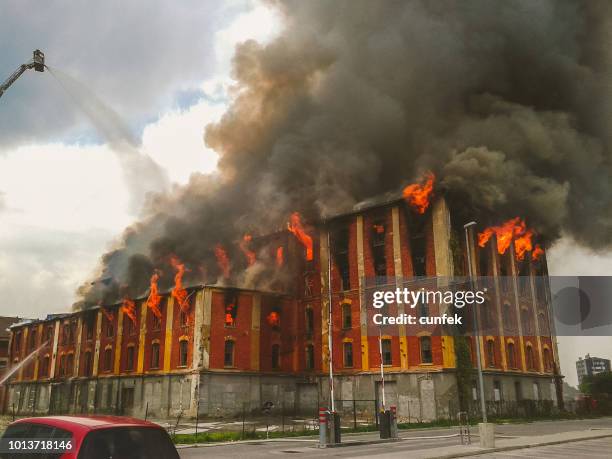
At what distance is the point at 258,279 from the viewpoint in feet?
146

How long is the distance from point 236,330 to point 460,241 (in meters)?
18.2

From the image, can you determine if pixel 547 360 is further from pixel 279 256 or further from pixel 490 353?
pixel 279 256

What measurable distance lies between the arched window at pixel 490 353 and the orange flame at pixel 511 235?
23.8ft

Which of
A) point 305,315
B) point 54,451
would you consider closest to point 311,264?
point 305,315

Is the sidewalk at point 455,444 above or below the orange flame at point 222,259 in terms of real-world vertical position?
below

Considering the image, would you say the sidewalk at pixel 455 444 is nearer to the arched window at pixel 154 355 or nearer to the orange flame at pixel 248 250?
the orange flame at pixel 248 250

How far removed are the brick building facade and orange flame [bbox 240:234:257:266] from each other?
2.66 metres

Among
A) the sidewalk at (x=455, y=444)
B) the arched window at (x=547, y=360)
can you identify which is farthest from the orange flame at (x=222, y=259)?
the arched window at (x=547, y=360)

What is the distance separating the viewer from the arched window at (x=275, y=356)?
43969 mm

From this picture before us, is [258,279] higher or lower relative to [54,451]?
higher

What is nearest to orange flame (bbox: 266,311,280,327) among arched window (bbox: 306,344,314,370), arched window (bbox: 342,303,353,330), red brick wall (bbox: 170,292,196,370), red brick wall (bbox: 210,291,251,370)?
red brick wall (bbox: 210,291,251,370)

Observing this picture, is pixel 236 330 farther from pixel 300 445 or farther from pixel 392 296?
pixel 300 445

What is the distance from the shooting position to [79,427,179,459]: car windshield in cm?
621

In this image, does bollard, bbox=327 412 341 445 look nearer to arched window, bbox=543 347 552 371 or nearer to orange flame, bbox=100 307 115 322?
arched window, bbox=543 347 552 371
